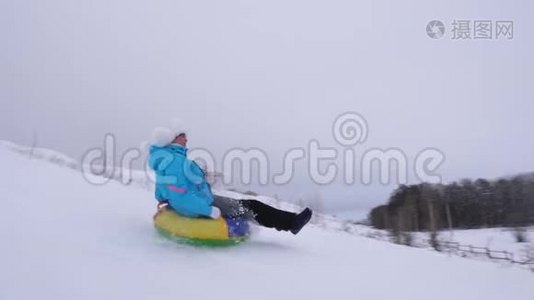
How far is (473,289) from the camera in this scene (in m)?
3.71

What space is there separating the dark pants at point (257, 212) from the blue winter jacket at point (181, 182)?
0.79ft

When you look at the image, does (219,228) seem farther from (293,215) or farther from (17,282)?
(17,282)

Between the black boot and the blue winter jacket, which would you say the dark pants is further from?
the blue winter jacket

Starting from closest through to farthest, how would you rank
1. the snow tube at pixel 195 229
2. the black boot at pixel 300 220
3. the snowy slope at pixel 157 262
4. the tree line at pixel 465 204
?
1. the snowy slope at pixel 157 262
2. the snow tube at pixel 195 229
3. the black boot at pixel 300 220
4. the tree line at pixel 465 204

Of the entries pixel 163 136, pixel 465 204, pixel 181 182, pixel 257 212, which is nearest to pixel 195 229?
pixel 181 182

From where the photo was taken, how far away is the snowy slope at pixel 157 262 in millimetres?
2746

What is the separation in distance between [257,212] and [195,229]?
0.66 meters

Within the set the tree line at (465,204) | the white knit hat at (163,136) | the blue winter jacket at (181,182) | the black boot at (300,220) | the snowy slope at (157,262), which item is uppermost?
the tree line at (465,204)

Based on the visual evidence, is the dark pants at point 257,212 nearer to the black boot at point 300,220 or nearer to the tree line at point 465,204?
the black boot at point 300,220

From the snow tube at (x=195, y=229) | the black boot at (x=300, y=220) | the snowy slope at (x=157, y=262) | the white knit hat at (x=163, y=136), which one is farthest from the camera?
the black boot at (x=300, y=220)

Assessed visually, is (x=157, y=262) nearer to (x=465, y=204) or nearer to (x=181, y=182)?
(x=181, y=182)

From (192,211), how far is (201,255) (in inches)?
18.3

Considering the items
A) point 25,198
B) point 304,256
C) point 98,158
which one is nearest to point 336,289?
point 304,256

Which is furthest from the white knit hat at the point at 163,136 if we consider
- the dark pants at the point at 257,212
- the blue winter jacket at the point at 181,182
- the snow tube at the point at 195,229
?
the dark pants at the point at 257,212
